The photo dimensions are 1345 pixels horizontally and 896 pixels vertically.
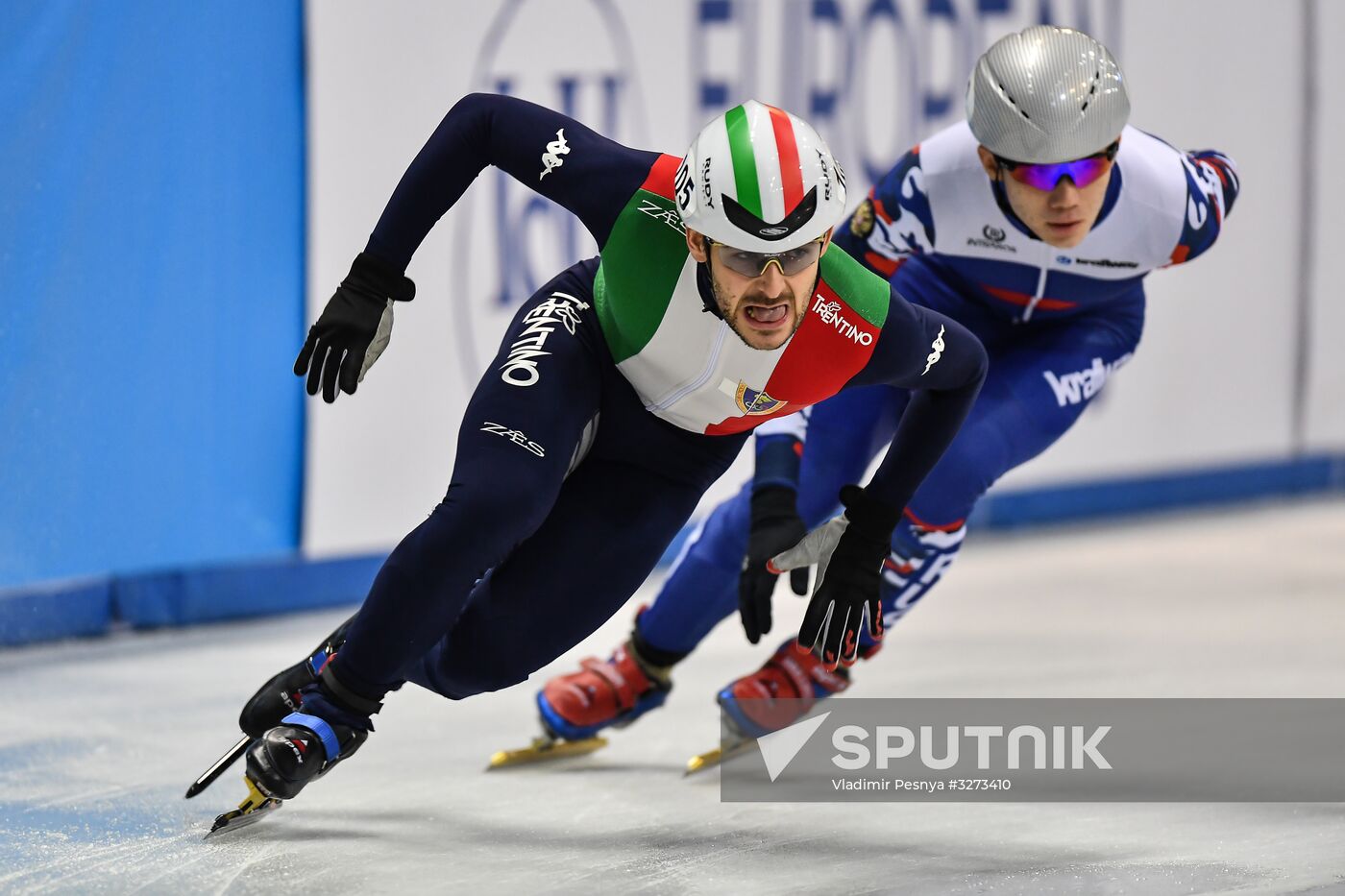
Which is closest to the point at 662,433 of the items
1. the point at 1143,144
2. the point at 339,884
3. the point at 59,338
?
the point at 339,884

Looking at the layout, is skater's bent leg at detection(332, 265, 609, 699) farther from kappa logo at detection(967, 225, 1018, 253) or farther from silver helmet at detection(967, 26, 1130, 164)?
kappa logo at detection(967, 225, 1018, 253)

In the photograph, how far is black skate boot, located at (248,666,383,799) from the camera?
119 inches

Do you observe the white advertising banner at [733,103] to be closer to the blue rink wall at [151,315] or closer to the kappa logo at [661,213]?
the blue rink wall at [151,315]

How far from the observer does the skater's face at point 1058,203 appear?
3596 mm

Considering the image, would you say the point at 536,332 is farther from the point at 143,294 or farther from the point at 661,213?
the point at 143,294

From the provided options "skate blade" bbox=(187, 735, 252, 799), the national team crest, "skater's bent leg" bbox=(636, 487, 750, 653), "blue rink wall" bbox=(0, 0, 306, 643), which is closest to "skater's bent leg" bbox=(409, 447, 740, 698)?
the national team crest

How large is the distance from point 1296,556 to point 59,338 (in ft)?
14.8

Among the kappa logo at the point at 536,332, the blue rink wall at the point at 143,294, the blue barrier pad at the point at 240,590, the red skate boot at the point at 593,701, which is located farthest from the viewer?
the blue barrier pad at the point at 240,590

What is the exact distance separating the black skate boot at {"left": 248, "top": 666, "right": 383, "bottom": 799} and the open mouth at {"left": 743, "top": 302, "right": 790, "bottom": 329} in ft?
2.99

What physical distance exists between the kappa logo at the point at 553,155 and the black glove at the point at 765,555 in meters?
0.81

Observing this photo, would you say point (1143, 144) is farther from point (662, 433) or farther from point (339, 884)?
point (339, 884)

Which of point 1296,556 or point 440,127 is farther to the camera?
point 1296,556

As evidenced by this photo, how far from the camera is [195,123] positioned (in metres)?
5.02

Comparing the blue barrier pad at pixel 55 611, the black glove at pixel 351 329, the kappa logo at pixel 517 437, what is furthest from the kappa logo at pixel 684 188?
the blue barrier pad at pixel 55 611
